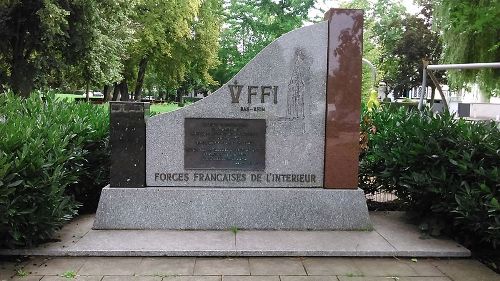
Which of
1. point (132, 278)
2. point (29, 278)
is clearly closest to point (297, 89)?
point (132, 278)

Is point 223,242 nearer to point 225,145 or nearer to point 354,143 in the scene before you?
point 225,145

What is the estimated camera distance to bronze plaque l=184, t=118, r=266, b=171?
605 centimetres

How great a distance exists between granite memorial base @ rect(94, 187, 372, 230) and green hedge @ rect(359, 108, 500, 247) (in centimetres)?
73

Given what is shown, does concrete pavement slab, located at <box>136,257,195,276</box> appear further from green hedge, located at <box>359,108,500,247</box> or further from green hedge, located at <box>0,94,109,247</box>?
green hedge, located at <box>359,108,500,247</box>

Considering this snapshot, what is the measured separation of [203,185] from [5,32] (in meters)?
19.5

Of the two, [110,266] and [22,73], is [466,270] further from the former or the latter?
[22,73]

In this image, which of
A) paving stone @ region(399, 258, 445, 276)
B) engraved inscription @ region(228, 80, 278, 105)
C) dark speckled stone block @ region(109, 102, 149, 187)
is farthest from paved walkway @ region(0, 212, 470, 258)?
engraved inscription @ region(228, 80, 278, 105)

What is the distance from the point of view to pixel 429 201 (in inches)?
236

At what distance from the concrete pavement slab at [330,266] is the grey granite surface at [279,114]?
1.29 metres


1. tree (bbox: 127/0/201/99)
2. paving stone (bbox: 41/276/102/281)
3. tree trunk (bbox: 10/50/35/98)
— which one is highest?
tree (bbox: 127/0/201/99)

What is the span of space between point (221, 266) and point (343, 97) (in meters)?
2.60

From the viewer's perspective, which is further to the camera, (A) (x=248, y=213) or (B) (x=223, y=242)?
(A) (x=248, y=213)

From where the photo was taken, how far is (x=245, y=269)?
475 cm

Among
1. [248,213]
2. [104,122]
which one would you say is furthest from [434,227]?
[104,122]
